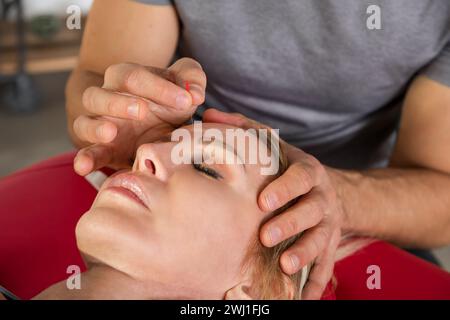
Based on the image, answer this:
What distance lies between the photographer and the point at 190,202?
→ 0.48 meters

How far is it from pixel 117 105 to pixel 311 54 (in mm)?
278

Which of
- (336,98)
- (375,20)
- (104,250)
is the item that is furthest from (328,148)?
(104,250)

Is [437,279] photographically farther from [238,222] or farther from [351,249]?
[238,222]

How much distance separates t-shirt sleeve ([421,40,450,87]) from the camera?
693mm

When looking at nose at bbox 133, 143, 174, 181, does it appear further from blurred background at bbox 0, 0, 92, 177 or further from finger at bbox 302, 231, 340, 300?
blurred background at bbox 0, 0, 92, 177

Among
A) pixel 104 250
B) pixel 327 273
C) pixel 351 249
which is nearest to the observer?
pixel 104 250

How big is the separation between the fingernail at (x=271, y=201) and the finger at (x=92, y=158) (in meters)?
0.16

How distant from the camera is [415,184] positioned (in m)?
0.71

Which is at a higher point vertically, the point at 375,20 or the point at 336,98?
the point at 375,20

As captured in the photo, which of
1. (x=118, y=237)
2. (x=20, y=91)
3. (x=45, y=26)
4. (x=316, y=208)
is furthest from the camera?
(x=45, y=26)

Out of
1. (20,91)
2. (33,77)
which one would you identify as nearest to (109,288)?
(20,91)

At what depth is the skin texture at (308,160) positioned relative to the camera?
0.52m

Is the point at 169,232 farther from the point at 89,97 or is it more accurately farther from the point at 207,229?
the point at 89,97
